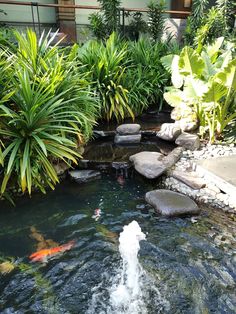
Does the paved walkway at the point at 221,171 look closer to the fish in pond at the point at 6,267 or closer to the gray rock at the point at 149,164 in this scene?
the gray rock at the point at 149,164

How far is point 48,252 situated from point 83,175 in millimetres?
1675

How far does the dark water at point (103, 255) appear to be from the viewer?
265 cm

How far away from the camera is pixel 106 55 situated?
648 centimetres

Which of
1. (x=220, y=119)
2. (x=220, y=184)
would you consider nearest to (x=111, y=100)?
(x=220, y=119)

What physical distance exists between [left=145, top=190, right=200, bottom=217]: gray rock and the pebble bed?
0.29 metres

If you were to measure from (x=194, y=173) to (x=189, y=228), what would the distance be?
1283 mm

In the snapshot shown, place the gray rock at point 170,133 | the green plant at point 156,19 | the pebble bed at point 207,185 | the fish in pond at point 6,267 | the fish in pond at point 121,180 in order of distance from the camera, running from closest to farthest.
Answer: the fish in pond at point 6,267 < the pebble bed at point 207,185 < the fish in pond at point 121,180 < the gray rock at point 170,133 < the green plant at point 156,19

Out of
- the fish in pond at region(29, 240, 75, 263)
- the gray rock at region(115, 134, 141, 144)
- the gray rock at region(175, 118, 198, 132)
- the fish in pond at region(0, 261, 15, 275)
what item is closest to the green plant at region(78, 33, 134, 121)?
the gray rock at region(115, 134, 141, 144)

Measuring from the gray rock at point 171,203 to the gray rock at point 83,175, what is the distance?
994mm

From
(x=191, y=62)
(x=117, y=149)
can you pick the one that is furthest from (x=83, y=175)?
(x=191, y=62)

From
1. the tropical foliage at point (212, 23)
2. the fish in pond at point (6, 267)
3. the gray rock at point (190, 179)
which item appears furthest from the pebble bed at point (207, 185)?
the tropical foliage at point (212, 23)

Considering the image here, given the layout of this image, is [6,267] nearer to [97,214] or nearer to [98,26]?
[97,214]

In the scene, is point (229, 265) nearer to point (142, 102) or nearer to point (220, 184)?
point (220, 184)

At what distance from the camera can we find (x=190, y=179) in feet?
14.9
